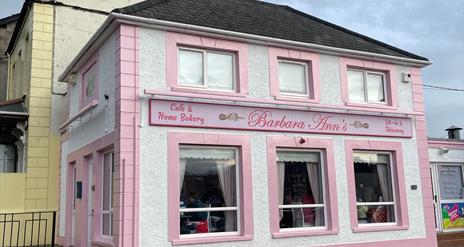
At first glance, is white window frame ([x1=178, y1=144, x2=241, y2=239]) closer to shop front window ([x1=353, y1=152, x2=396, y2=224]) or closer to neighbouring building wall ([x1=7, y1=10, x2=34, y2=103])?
shop front window ([x1=353, y1=152, x2=396, y2=224])

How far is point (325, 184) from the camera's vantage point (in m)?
11.2

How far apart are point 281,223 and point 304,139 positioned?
6.35 feet

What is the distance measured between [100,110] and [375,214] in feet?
22.7

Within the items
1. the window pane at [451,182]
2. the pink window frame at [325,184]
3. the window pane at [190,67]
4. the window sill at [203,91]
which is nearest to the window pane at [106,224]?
the window sill at [203,91]

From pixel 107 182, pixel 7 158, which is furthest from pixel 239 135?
pixel 7 158

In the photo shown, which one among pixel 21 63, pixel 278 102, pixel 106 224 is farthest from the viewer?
pixel 21 63

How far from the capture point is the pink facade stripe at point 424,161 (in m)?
12.4

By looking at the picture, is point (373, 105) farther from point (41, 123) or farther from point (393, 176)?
point (41, 123)

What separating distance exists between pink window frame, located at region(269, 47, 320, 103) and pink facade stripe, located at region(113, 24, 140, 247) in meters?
3.14

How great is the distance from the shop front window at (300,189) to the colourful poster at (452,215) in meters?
6.12

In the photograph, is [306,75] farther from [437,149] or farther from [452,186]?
[452,186]

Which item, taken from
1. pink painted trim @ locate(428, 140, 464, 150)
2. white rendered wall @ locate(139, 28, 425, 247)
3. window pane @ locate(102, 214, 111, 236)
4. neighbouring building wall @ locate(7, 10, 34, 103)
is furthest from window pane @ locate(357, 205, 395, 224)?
neighbouring building wall @ locate(7, 10, 34, 103)

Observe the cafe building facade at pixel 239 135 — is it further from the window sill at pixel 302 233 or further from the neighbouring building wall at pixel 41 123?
the neighbouring building wall at pixel 41 123

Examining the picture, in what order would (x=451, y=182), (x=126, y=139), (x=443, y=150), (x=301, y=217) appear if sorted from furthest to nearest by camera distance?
(x=451, y=182) → (x=443, y=150) → (x=301, y=217) → (x=126, y=139)
